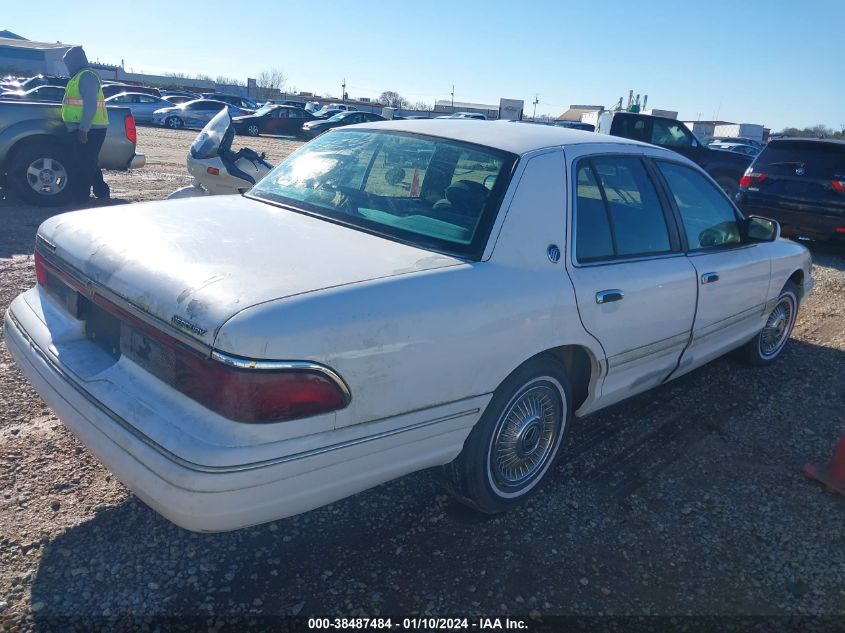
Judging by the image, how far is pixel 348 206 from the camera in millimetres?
3064

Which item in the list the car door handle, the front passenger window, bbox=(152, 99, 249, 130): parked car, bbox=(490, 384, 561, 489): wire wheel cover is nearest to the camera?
bbox=(490, 384, 561, 489): wire wheel cover

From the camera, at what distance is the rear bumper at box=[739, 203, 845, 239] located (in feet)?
28.8

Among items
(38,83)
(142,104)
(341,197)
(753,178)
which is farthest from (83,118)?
(142,104)

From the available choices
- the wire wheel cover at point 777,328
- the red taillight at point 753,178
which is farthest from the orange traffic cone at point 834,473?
the red taillight at point 753,178

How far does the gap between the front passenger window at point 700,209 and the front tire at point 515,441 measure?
1.40 metres

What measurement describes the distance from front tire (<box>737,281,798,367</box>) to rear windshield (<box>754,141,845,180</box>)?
4806 millimetres

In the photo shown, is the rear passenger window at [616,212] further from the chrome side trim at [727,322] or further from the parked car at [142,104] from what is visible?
the parked car at [142,104]

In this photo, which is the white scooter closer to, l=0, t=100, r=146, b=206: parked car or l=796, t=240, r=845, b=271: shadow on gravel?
l=0, t=100, r=146, b=206: parked car

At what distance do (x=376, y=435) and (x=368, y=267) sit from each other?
60 centimetres

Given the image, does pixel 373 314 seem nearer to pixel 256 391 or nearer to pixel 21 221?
pixel 256 391

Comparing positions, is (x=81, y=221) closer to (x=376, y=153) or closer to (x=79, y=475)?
(x=79, y=475)

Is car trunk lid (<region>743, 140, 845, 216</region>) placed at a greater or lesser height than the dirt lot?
greater

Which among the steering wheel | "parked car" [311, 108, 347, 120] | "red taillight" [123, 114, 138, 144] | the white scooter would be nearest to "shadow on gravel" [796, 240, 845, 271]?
the white scooter

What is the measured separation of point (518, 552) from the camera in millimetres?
2750
